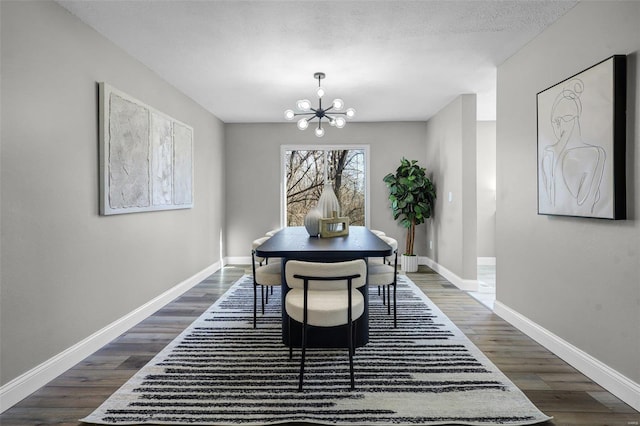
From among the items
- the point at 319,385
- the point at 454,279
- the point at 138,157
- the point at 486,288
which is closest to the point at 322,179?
the point at 454,279

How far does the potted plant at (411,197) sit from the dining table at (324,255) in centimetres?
301

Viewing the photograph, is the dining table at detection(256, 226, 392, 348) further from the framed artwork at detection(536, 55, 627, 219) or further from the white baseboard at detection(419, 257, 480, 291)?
the white baseboard at detection(419, 257, 480, 291)

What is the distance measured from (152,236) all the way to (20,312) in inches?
67.0

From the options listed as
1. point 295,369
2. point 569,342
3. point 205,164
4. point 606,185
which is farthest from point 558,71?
point 205,164

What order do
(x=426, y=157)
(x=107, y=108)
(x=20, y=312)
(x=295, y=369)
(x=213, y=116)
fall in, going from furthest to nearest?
(x=426, y=157), (x=213, y=116), (x=107, y=108), (x=295, y=369), (x=20, y=312)

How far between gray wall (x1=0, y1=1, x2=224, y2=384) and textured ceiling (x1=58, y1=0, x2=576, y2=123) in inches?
13.1

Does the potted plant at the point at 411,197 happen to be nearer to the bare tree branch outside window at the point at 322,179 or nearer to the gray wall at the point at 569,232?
the bare tree branch outside window at the point at 322,179

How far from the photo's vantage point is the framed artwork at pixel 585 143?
84.9 inches

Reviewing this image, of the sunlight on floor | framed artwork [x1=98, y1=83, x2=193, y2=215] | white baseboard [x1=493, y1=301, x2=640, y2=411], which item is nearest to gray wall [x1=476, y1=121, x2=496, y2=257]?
the sunlight on floor

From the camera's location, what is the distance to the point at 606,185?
223cm

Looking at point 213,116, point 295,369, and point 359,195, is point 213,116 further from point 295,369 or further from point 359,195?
point 295,369

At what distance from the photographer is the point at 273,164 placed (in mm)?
6707

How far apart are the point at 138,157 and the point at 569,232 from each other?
364 centimetres

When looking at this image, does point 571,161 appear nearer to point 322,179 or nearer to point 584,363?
point 584,363
